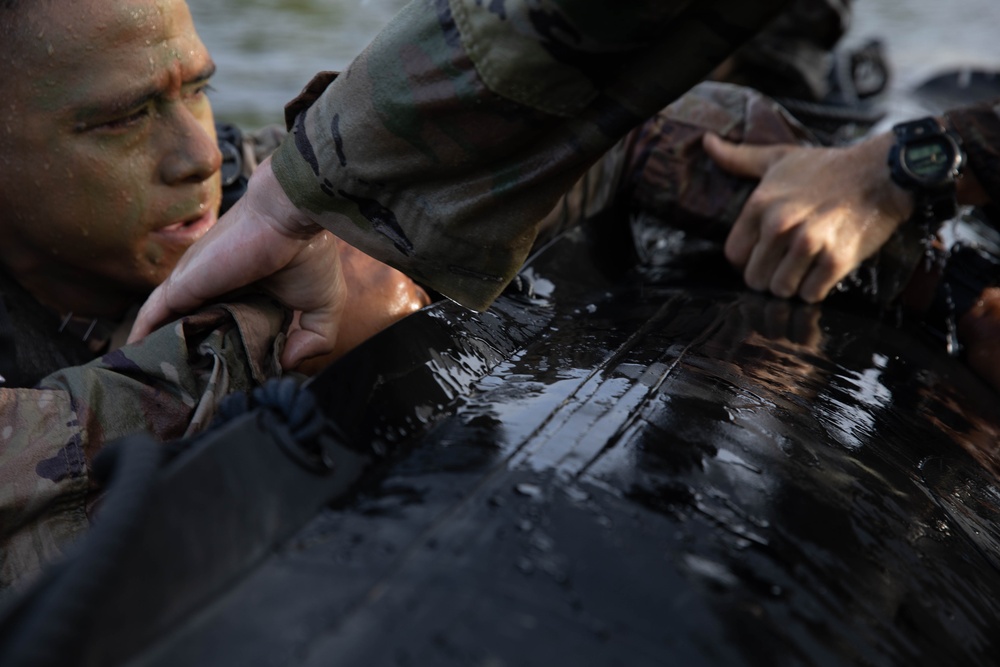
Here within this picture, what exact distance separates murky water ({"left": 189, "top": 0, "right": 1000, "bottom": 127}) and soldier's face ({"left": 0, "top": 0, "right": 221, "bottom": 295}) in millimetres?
4323

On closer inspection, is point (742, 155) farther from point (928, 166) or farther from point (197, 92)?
point (197, 92)

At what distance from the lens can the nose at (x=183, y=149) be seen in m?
1.74

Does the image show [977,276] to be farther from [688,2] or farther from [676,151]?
[688,2]

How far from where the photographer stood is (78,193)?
1.72m

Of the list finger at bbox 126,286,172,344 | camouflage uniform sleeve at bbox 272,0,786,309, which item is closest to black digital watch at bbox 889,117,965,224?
camouflage uniform sleeve at bbox 272,0,786,309

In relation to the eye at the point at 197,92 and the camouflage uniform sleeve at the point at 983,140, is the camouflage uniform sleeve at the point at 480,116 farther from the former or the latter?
the camouflage uniform sleeve at the point at 983,140

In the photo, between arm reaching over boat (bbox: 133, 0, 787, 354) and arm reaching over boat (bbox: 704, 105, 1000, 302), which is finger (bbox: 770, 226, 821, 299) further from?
→ arm reaching over boat (bbox: 133, 0, 787, 354)

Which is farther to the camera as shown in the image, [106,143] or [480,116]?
[106,143]

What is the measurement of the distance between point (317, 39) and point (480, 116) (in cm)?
750

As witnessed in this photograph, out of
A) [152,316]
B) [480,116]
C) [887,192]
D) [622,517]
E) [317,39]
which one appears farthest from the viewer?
[317,39]

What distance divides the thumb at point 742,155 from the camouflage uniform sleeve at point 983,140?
0.41m

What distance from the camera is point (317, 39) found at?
8.06m

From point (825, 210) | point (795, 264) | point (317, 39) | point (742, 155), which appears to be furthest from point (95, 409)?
point (317, 39)

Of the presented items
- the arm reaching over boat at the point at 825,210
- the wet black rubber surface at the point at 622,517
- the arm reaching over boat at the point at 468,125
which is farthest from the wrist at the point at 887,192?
the arm reaching over boat at the point at 468,125
